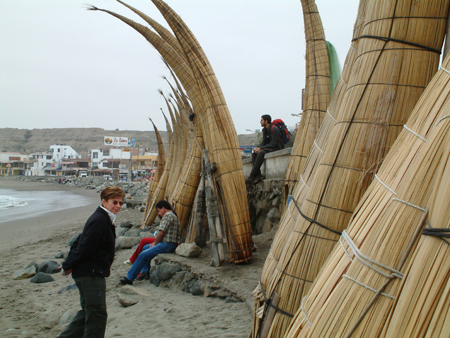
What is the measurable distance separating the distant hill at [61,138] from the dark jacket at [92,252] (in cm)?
9231

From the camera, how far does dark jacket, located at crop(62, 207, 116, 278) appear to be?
265 centimetres

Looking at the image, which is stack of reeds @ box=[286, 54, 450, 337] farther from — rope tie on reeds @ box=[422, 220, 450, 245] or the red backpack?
the red backpack

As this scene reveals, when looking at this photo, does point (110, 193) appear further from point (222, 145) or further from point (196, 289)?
point (222, 145)

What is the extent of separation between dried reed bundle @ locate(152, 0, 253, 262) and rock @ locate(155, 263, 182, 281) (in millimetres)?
775

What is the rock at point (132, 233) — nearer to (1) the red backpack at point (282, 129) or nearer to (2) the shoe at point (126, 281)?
(2) the shoe at point (126, 281)

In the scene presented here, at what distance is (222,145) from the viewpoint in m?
4.86

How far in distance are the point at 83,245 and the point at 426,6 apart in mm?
2699

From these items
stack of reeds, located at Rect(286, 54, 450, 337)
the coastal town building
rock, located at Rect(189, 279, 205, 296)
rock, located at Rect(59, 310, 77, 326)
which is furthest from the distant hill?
stack of reeds, located at Rect(286, 54, 450, 337)

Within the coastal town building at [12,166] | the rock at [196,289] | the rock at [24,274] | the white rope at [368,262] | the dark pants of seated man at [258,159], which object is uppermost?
the dark pants of seated man at [258,159]

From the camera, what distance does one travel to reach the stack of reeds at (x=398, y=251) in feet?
3.90

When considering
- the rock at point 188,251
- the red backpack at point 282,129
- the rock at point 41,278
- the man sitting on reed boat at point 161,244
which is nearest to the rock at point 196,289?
the rock at point 188,251

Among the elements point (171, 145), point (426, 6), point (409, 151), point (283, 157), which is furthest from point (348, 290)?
point (171, 145)

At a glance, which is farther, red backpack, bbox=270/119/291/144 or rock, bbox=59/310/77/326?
red backpack, bbox=270/119/291/144

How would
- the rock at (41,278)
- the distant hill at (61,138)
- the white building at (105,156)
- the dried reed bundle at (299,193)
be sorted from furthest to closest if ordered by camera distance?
the distant hill at (61,138) → the white building at (105,156) → the rock at (41,278) → the dried reed bundle at (299,193)
